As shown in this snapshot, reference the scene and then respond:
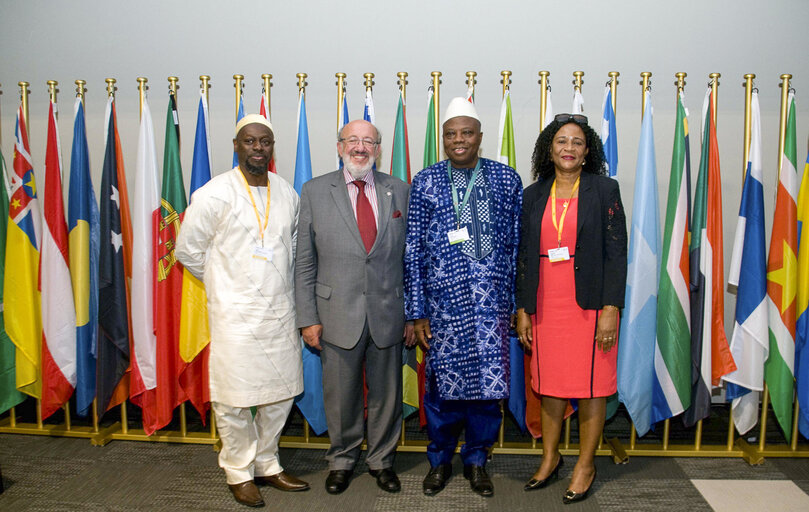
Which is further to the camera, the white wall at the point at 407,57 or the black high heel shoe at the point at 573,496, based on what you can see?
the white wall at the point at 407,57

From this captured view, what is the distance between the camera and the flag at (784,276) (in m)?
2.83

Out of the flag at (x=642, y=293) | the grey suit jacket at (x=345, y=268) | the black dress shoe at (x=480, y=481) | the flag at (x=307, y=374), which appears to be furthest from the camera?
the flag at (x=307, y=374)

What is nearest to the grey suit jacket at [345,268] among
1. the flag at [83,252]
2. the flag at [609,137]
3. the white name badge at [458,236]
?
the white name badge at [458,236]

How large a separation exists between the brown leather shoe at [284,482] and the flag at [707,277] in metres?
2.11

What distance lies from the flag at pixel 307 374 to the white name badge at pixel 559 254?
141 cm

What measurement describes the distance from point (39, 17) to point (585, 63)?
3822 mm

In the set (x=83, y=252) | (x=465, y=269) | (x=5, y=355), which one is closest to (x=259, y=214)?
(x=465, y=269)

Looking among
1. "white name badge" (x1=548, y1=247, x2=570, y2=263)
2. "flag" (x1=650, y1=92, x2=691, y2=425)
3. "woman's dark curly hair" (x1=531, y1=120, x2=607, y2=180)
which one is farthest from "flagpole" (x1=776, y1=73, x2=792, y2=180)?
"white name badge" (x1=548, y1=247, x2=570, y2=263)

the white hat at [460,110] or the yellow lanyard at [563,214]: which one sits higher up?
the white hat at [460,110]

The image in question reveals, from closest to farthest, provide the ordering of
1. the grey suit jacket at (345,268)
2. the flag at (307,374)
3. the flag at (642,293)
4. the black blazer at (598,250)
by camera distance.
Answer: the black blazer at (598,250) < the grey suit jacket at (345,268) < the flag at (642,293) < the flag at (307,374)

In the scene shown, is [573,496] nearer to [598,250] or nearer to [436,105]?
[598,250]

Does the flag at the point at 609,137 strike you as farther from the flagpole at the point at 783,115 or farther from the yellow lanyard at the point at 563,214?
the flagpole at the point at 783,115

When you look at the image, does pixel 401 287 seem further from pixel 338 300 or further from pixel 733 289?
pixel 733 289

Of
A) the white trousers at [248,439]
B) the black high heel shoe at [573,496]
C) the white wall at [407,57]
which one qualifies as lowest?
the black high heel shoe at [573,496]
